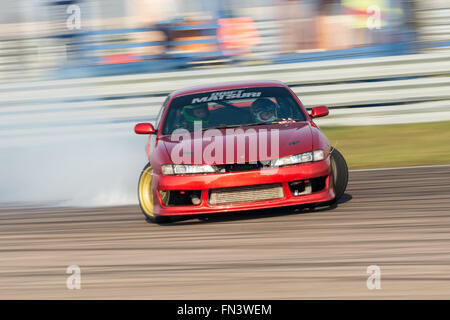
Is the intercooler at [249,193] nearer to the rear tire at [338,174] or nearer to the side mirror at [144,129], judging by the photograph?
the rear tire at [338,174]

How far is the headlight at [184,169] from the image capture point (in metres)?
6.94

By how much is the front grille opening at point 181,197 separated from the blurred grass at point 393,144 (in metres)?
4.58

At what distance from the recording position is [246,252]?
5.91 meters

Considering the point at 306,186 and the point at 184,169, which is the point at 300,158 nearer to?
the point at 306,186

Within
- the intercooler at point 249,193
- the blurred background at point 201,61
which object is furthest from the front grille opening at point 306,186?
the blurred background at point 201,61

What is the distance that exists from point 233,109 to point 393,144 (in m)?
5.38

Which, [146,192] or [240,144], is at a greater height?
[240,144]

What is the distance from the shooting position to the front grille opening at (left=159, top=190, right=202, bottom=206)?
7.03 m

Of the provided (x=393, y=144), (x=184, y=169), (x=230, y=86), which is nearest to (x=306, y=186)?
(x=184, y=169)

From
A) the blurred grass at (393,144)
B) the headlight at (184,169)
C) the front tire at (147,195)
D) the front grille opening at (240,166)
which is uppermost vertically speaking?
the front grille opening at (240,166)

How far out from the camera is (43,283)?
5.40 metres

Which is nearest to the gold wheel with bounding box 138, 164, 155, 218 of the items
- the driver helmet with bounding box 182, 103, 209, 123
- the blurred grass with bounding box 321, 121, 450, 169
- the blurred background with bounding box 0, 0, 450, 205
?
the driver helmet with bounding box 182, 103, 209, 123

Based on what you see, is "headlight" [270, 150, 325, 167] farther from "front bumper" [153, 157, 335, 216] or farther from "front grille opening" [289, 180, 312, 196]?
"front grille opening" [289, 180, 312, 196]

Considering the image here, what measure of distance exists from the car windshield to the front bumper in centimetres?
95
